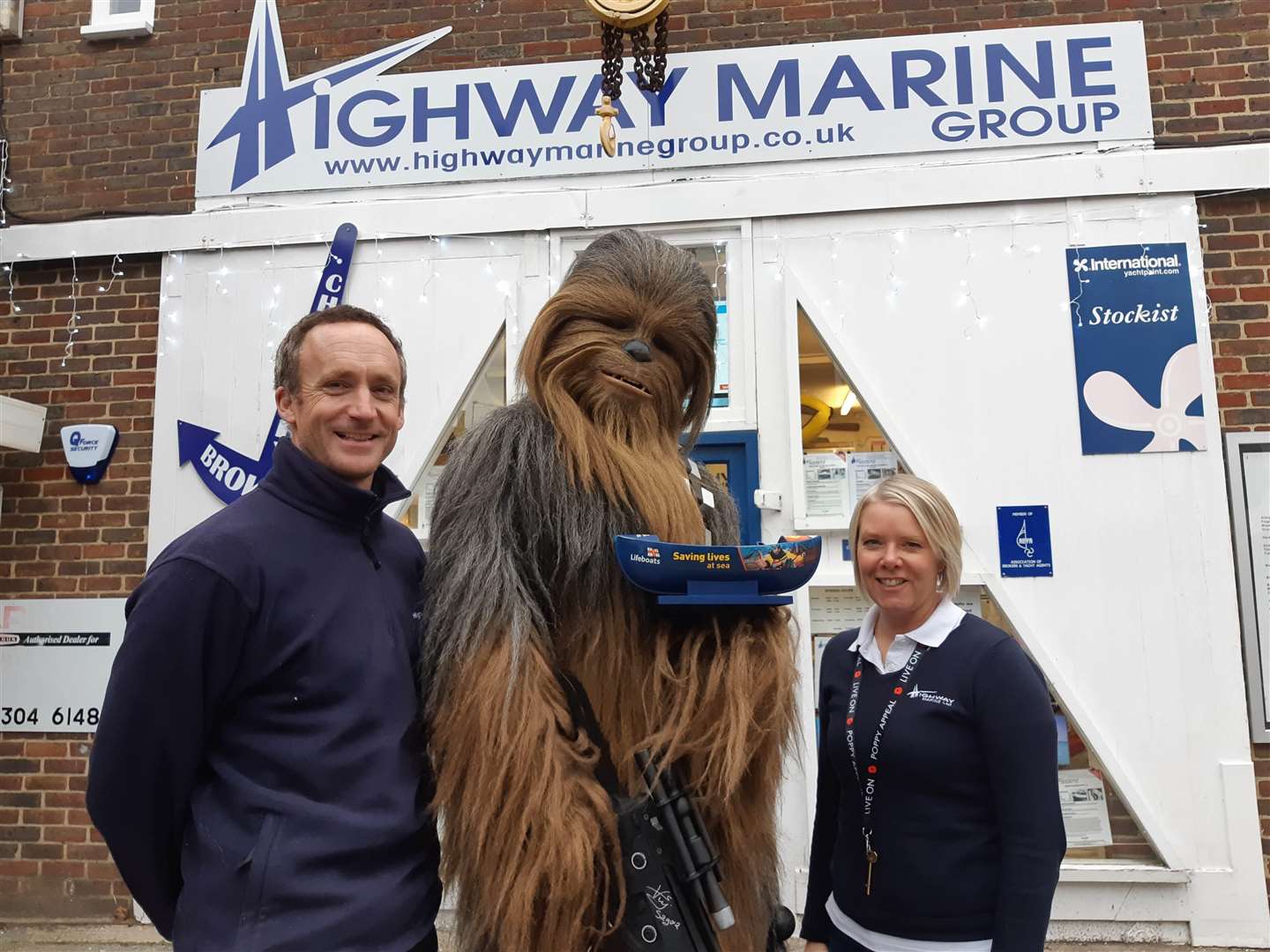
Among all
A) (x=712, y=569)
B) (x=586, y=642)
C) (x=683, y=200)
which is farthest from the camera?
(x=683, y=200)

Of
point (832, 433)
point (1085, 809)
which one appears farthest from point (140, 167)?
point (1085, 809)

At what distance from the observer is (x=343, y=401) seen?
157 cm

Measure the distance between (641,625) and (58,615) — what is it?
3.75 m

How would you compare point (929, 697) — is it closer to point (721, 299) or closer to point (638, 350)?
point (638, 350)

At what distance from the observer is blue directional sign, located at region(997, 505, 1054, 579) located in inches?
148

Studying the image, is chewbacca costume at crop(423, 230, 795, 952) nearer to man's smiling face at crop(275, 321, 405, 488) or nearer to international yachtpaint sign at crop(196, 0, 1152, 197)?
man's smiling face at crop(275, 321, 405, 488)

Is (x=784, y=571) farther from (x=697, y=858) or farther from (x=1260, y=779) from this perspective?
(x=1260, y=779)

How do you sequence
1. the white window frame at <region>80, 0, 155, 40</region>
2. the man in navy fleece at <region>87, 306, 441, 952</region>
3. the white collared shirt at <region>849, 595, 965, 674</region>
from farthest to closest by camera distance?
1. the white window frame at <region>80, 0, 155, 40</region>
2. the white collared shirt at <region>849, 595, 965, 674</region>
3. the man in navy fleece at <region>87, 306, 441, 952</region>

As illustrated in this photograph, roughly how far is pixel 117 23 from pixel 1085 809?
5851mm

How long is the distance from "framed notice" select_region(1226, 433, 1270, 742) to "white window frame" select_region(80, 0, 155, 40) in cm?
544

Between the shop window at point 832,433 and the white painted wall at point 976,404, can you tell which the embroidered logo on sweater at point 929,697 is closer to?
the white painted wall at point 976,404

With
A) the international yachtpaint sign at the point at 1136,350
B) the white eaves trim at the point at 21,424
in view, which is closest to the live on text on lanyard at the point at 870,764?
the international yachtpaint sign at the point at 1136,350

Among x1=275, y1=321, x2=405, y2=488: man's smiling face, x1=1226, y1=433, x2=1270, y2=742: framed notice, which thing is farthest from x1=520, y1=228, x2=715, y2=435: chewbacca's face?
x1=1226, y1=433, x2=1270, y2=742: framed notice

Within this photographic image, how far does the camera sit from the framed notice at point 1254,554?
3631 millimetres
